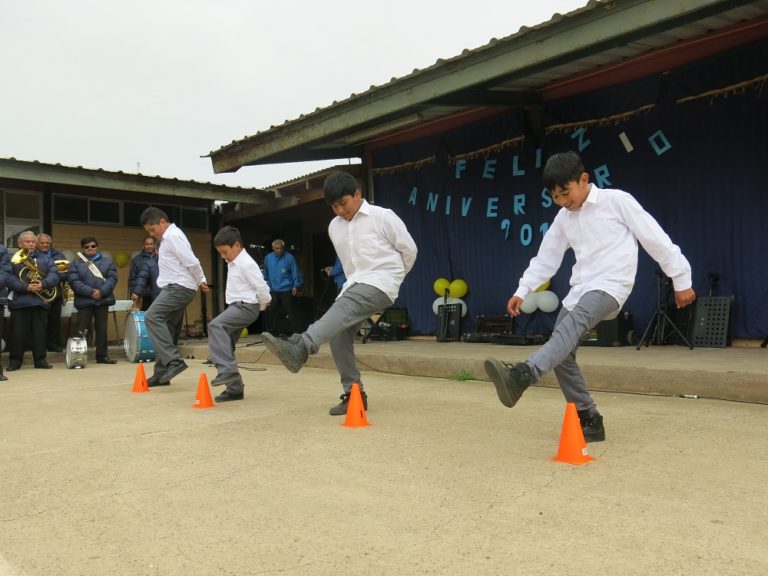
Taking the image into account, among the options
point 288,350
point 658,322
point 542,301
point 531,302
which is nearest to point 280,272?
point 531,302

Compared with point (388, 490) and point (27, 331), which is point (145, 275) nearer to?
point (27, 331)

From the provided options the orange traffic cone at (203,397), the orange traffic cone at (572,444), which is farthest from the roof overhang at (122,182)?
the orange traffic cone at (572,444)

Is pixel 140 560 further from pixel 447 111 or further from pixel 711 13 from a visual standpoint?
pixel 447 111

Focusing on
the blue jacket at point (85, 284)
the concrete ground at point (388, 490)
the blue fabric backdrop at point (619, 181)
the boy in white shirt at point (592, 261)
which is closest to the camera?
the concrete ground at point (388, 490)

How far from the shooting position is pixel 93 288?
10133 millimetres

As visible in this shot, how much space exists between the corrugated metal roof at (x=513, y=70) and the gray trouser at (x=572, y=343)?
3315 millimetres

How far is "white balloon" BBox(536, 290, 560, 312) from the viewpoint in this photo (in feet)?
30.2

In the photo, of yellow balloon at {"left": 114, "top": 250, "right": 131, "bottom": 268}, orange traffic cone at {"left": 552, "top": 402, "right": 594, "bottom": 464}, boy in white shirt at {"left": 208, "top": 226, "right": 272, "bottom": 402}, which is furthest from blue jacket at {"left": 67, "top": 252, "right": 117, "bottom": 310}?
orange traffic cone at {"left": 552, "top": 402, "right": 594, "bottom": 464}

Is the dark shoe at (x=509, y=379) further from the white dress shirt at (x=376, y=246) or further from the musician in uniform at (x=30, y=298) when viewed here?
the musician in uniform at (x=30, y=298)

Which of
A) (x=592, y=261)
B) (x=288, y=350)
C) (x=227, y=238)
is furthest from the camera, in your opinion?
(x=227, y=238)

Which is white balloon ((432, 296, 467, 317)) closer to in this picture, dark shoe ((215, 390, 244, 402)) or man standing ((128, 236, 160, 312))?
man standing ((128, 236, 160, 312))

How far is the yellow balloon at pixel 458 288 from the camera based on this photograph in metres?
10.4

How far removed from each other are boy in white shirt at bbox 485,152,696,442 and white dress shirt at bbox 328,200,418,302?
4.44ft

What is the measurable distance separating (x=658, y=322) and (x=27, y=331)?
847cm
